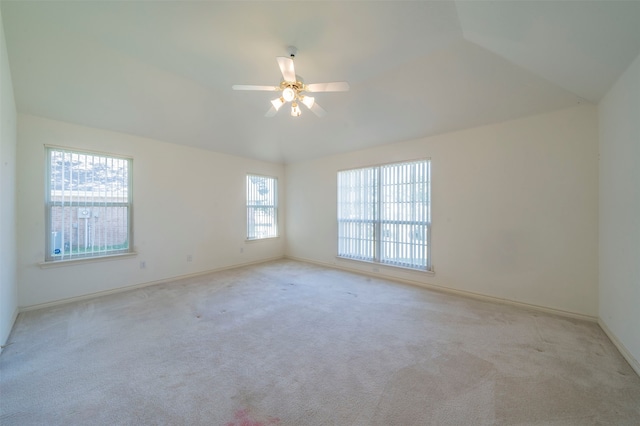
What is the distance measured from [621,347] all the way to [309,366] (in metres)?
2.87

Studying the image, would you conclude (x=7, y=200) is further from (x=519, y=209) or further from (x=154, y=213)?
(x=519, y=209)

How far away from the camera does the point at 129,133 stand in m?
3.92

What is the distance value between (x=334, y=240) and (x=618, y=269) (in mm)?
4011

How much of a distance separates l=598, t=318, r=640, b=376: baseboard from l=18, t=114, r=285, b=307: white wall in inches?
220

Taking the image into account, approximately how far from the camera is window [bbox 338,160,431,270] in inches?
165

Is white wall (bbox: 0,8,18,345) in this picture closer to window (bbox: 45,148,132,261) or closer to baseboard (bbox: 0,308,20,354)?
baseboard (bbox: 0,308,20,354)

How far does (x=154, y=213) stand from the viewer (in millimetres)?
4238

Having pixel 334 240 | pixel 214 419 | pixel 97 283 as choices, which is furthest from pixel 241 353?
pixel 334 240

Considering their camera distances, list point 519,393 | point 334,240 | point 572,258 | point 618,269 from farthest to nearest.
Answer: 1. point 334,240
2. point 572,258
3. point 618,269
4. point 519,393

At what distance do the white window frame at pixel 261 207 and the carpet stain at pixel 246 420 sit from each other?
4.34 meters

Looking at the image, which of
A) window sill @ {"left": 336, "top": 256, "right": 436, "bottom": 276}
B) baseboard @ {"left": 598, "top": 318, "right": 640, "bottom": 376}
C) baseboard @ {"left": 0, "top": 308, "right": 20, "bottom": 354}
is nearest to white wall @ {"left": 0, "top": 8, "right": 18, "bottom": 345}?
baseboard @ {"left": 0, "top": 308, "right": 20, "bottom": 354}

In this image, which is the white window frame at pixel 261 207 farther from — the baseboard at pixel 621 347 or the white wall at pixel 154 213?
the baseboard at pixel 621 347

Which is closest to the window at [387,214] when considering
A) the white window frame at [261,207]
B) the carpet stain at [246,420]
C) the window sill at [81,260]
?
the white window frame at [261,207]

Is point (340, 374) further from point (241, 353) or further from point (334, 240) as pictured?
point (334, 240)
